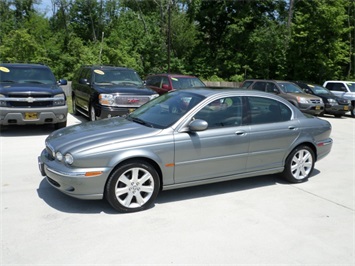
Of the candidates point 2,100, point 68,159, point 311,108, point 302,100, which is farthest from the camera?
point 311,108

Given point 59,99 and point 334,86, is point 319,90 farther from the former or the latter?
point 59,99

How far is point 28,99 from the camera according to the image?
28.6 ft

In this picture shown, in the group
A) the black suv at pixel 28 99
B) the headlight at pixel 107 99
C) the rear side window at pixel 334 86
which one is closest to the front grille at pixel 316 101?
the rear side window at pixel 334 86

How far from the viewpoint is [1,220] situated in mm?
4160

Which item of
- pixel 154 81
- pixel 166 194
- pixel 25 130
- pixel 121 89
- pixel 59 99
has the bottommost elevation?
pixel 25 130

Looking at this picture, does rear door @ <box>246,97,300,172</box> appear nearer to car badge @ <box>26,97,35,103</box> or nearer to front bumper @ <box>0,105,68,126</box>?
front bumper @ <box>0,105,68,126</box>

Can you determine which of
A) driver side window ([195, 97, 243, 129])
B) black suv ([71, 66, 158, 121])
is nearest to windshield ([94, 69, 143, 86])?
black suv ([71, 66, 158, 121])

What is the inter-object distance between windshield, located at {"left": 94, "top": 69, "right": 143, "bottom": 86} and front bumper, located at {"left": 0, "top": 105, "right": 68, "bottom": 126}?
6.81 ft

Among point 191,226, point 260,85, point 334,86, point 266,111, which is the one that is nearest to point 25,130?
point 266,111

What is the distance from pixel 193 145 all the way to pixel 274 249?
67.1 inches

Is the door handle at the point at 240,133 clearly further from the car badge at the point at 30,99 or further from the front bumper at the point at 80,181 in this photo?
the car badge at the point at 30,99

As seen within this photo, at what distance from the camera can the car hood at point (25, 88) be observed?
8625mm

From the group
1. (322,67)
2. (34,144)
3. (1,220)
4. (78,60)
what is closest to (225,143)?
(1,220)

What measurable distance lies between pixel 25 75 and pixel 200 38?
1167 inches
